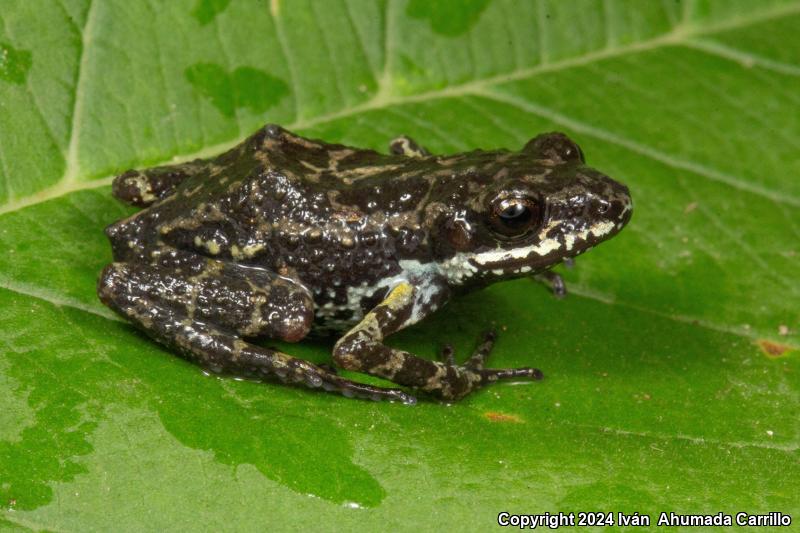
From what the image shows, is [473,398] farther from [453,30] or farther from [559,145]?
[453,30]

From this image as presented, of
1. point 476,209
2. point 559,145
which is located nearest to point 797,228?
point 559,145

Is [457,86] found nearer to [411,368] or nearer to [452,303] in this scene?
[452,303]

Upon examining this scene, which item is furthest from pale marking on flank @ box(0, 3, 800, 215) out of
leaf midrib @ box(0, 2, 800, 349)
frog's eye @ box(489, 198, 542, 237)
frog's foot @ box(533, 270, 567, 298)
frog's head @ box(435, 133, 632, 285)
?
frog's eye @ box(489, 198, 542, 237)

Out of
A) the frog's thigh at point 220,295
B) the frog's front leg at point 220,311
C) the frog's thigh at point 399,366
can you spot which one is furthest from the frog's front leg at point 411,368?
the frog's thigh at point 220,295

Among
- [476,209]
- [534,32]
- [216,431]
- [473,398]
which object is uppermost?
[534,32]

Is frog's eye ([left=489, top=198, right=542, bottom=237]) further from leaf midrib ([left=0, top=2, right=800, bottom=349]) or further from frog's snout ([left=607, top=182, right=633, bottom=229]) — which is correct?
leaf midrib ([left=0, top=2, right=800, bottom=349])

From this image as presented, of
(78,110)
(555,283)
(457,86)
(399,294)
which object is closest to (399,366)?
(399,294)
